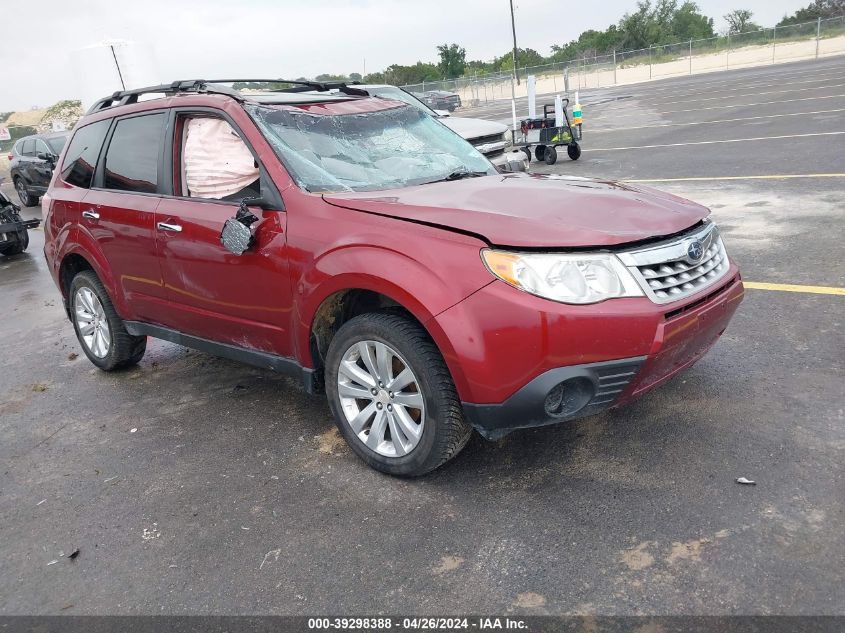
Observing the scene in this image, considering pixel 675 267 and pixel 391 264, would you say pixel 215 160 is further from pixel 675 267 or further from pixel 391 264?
pixel 675 267

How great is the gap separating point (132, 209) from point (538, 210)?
104 inches

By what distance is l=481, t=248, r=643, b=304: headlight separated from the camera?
2.88 meters

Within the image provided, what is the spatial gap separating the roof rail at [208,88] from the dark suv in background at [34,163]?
1132 centimetres

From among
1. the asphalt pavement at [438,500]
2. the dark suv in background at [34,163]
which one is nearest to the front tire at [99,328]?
the asphalt pavement at [438,500]

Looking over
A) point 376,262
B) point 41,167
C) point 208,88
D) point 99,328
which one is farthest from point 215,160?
point 41,167

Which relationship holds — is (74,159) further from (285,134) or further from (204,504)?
(204,504)

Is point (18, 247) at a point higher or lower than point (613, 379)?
lower

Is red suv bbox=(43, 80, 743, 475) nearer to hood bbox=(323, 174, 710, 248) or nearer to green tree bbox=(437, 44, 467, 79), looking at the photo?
hood bbox=(323, 174, 710, 248)

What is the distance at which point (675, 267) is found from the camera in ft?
→ 10.2

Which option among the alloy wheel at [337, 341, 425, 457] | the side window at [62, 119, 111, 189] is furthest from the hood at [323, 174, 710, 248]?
the side window at [62, 119, 111, 189]

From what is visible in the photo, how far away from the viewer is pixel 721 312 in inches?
130

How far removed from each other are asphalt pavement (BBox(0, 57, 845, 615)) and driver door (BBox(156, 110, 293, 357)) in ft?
2.00

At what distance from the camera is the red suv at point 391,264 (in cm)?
290

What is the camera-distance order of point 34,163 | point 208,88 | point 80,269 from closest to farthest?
point 208,88 < point 80,269 < point 34,163
